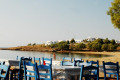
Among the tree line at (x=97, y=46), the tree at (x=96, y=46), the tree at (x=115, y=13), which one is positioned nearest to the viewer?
the tree at (x=115, y=13)

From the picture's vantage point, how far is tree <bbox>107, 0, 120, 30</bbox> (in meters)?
19.4

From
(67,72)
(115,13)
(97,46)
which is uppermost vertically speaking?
(115,13)

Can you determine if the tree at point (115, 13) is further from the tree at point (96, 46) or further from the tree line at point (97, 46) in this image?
the tree at point (96, 46)

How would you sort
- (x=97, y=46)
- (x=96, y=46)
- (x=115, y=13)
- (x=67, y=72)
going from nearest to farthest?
(x=67, y=72) < (x=115, y=13) < (x=97, y=46) < (x=96, y=46)

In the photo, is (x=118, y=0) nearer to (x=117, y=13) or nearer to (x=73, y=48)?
(x=117, y=13)

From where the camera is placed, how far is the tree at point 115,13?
Result: 19414mm

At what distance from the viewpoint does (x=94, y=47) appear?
105 m

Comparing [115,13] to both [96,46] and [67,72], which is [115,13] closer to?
[67,72]

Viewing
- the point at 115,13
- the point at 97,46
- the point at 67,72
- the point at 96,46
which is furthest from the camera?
the point at 96,46

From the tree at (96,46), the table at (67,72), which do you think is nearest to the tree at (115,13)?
the table at (67,72)

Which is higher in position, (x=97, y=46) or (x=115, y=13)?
(x=115, y=13)

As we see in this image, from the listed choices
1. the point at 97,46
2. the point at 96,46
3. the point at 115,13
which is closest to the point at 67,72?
the point at 115,13

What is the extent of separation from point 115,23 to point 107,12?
7.30ft

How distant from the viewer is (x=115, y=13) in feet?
66.6
